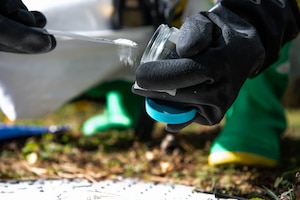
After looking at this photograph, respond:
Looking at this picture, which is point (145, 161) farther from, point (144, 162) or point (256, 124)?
point (256, 124)

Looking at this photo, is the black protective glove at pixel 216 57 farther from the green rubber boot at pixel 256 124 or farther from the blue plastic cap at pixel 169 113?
the green rubber boot at pixel 256 124

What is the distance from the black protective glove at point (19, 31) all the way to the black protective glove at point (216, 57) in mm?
170

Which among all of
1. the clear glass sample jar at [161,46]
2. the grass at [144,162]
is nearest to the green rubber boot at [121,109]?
the grass at [144,162]

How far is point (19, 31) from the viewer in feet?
2.92

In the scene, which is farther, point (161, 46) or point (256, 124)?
point (256, 124)

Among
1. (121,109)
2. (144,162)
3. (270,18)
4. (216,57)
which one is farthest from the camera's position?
(121,109)

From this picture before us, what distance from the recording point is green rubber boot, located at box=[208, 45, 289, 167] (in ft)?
3.97

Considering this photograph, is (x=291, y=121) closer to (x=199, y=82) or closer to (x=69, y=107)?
(x=69, y=107)

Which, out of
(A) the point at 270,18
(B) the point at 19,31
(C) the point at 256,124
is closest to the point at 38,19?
(B) the point at 19,31

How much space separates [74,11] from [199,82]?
1.75ft

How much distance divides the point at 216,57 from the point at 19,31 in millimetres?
291

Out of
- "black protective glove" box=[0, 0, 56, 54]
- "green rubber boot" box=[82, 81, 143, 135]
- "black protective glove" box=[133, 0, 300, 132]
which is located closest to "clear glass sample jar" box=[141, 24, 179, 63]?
"black protective glove" box=[133, 0, 300, 132]

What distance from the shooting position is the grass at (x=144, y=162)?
1038 millimetres

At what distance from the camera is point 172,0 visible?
4.06 ft
